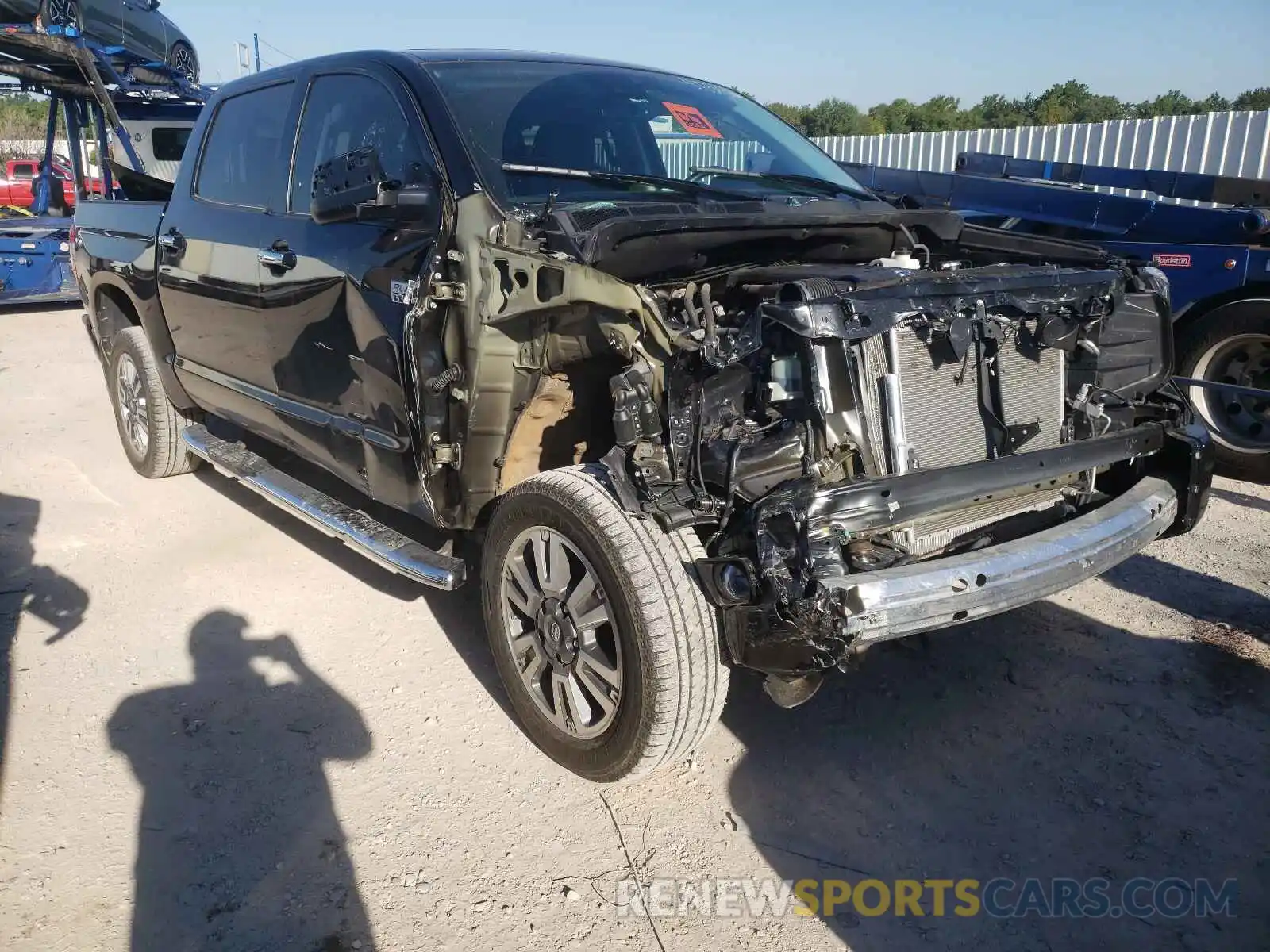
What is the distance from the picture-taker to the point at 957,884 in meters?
2.42

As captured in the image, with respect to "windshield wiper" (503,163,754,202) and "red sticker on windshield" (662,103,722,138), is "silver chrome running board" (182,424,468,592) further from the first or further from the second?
"red sticker on windshield" (662,103,722,138)

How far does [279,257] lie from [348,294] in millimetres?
521

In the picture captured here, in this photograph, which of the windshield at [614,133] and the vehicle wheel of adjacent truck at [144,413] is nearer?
the windshield at [614,133]

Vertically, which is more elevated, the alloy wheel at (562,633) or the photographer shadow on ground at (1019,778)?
the alloy wheel at (562,633)

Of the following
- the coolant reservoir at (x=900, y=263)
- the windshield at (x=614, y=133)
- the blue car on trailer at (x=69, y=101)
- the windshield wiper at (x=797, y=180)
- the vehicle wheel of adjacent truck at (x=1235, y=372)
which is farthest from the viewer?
the blue car on trailer at (x=69, y=101)

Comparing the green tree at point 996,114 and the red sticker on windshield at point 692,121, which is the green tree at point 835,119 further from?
the red sticker on windshield at point 692,121

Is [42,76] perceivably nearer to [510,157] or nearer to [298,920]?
[510,157]

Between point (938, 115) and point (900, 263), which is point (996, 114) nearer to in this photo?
point (938, 115)

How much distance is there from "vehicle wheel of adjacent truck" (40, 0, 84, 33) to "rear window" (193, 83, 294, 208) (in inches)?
329

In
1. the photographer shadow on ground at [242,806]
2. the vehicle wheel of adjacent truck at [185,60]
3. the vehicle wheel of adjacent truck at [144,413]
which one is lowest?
the photographer shadow on ground at [242,806]

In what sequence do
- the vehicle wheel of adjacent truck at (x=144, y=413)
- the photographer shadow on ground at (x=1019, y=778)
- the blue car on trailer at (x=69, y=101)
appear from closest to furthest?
the photographer shadow on ground at (x=1019, y=778)
the vehicle wheel of adjacent truck at (x=144, y=413)
the blue car on trailer at (x=69, y=101)

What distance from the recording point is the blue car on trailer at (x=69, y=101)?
430 inches

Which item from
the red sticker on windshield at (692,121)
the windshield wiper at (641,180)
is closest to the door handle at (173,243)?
the windshield wiper at (641,180)

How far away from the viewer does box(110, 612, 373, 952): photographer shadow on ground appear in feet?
7.66
